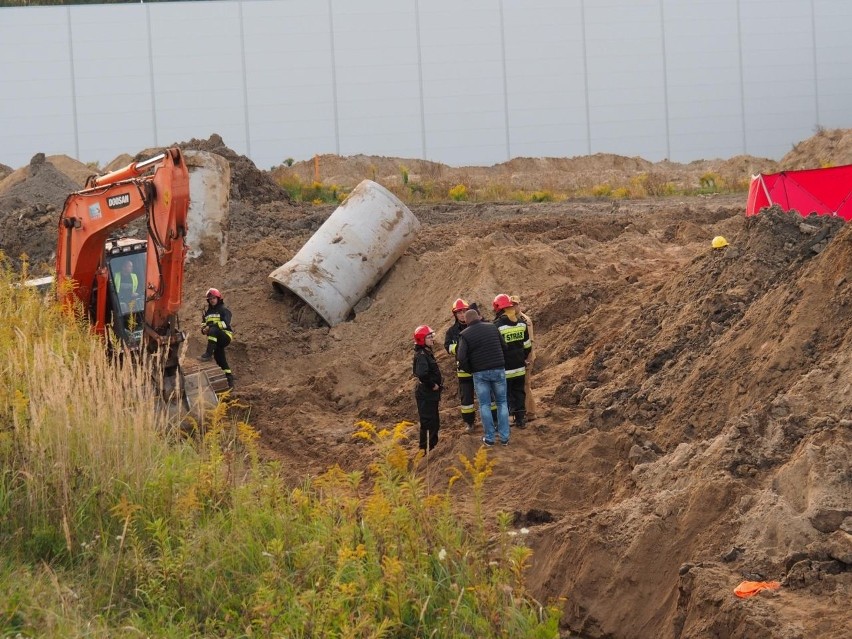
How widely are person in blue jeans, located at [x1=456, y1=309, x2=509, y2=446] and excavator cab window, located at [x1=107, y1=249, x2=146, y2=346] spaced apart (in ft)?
13.0

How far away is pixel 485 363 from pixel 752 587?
4.44 meters

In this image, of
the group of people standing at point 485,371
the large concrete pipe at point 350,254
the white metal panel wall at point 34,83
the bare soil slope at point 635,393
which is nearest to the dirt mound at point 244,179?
the bare soil slope at point 635,393

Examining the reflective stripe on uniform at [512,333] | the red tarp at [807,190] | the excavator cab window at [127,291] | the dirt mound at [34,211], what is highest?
the dirt mound at [34,211]

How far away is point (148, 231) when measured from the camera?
40.6 feet

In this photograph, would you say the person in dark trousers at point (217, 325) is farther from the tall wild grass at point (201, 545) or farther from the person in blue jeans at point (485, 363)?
the tall wild grass at point (201, 545)

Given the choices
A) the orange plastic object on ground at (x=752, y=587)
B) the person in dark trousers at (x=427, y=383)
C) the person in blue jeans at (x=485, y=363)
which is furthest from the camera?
the person in blue jeans at (x=485, y=363)

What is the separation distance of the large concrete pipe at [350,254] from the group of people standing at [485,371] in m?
6.31

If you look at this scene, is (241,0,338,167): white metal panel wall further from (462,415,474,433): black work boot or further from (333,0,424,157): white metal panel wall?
(462,415,474,433): black work boot

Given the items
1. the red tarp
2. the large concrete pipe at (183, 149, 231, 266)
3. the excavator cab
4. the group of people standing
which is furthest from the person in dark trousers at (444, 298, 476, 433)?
the large concrete pipe at (183, 149, 231, 266)

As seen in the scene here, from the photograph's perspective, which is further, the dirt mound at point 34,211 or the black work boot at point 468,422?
the dirt mound at point 34,211

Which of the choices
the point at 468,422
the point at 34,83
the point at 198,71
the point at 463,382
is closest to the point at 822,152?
the point at 198,71

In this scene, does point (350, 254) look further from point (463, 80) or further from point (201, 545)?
point (463, 80)

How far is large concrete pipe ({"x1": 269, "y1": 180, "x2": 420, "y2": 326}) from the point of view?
Answer: 1828 cm

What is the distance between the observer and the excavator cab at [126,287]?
13320mm
